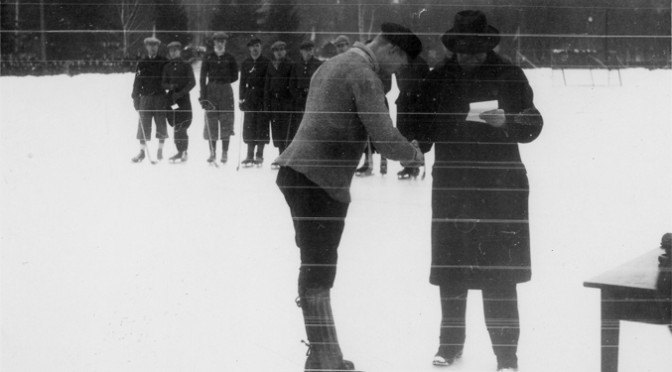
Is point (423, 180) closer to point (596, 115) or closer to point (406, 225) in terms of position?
point (406, 225)

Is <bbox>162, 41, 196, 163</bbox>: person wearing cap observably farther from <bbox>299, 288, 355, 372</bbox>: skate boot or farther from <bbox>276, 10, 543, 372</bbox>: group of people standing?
<bbox>299, 288, 355, 372</bbox>: skate boot

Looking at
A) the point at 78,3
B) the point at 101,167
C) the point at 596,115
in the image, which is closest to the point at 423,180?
the point at 596,115

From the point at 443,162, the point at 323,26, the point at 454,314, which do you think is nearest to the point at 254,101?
the point at 323,26

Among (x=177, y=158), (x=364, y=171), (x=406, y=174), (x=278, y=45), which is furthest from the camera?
(x=406, y=174)

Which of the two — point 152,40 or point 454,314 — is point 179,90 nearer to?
point 152,40

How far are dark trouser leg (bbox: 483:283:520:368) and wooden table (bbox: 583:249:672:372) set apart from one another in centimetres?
25

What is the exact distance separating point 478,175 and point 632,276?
43 cm

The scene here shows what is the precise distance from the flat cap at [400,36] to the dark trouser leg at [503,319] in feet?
2.18

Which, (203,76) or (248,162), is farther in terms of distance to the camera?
(248,162)

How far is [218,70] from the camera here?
68.4 inches

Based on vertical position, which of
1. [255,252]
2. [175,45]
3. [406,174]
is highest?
[175,45]

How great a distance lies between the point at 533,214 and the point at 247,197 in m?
0.82

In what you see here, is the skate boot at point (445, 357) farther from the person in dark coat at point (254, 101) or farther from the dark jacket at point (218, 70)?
the dark jacket at point (218, 70)

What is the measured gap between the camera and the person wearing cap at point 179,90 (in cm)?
179
